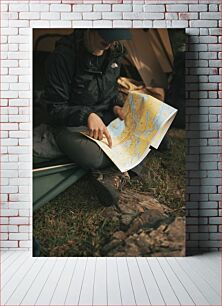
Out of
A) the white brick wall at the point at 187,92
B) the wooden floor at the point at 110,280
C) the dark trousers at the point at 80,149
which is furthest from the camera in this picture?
the white brick wall at the point at 187,92

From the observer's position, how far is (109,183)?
5.42 metres

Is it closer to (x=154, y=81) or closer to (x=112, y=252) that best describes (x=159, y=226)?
(x=112, y=252)

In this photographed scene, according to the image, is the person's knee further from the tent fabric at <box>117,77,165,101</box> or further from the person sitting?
the tent fabric at <box>117,77,165,101</box>

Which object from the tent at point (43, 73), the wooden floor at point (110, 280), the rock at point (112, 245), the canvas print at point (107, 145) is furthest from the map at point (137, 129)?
the wooden floor at point (110, 280)

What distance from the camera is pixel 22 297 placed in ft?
13.6

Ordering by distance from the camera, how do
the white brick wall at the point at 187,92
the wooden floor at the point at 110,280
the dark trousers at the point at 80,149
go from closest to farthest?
the wooden floor at the point at 110,280 → the dark trousers at the point at 80,149 → the white brick wall at the point at 187,92

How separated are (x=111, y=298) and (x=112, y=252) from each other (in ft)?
4.32

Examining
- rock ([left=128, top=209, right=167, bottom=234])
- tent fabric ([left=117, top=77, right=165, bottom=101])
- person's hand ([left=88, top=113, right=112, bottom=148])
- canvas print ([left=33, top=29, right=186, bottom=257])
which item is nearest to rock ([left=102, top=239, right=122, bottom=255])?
canvas print ([left=33, top=29, right=186, bottom=257])

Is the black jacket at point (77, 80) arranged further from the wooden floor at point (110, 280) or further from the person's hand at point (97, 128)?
the wooden floor at point (110, 280)

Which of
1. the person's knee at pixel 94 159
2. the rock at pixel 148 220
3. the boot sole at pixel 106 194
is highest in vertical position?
the person's knee at pixel 94 159

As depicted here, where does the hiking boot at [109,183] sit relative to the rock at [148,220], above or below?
above

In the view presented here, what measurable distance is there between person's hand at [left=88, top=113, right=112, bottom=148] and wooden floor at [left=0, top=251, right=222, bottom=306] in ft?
3.45

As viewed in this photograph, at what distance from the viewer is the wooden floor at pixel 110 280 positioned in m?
4.11

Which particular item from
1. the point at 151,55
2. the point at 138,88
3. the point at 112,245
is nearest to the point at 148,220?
the point at 112,245
